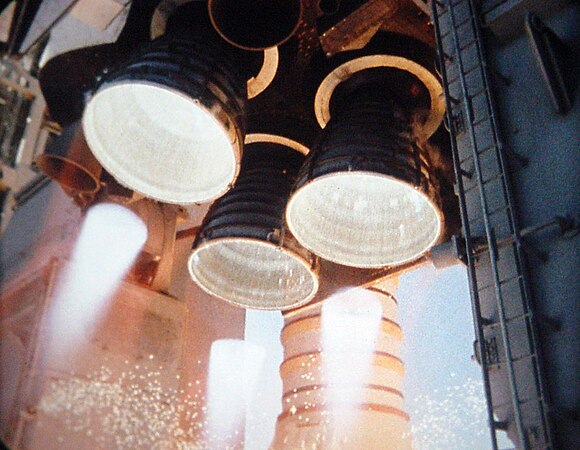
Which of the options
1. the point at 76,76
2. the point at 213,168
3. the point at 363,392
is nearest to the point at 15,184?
the point at 76,76

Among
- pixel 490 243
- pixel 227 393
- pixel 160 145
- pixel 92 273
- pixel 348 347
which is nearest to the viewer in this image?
pixel 490 243

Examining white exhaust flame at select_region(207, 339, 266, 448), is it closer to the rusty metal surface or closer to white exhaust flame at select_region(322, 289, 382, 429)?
white exhaust flame at select_region(322, 289, 382, 429)

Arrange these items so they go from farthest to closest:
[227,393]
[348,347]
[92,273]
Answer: [348,347] < [227,393] < [92,273]

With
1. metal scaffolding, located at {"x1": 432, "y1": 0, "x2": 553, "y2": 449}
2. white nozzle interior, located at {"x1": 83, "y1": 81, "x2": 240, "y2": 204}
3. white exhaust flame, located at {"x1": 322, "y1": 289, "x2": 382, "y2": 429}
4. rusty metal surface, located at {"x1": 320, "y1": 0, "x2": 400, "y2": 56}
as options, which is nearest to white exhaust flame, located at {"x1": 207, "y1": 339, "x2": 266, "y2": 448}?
white exhaust flame, located at {"x1": 322, "y1": 289, "x2": 382, "y2": 429}

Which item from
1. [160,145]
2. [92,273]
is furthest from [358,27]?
[92,273]

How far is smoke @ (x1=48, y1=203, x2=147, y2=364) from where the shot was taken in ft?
14.2

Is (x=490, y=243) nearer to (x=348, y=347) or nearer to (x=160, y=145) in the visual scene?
(x=160, y=145)

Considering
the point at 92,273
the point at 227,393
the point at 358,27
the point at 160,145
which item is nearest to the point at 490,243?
the point at 358,27

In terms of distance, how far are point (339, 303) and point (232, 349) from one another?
3.59 feet

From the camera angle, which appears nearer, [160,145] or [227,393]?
[160,145]

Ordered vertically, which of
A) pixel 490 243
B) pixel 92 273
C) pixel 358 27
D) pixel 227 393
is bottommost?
pixel 490 243

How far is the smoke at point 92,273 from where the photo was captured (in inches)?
170

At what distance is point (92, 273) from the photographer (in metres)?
4.59

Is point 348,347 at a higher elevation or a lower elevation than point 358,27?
lower
